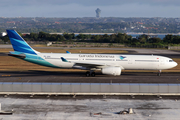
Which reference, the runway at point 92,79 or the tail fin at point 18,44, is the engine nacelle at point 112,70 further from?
the tail fin at point 18,44

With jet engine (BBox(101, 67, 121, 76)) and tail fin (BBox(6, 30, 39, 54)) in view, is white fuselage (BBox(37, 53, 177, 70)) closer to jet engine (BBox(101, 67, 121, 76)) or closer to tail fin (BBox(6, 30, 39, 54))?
jet engine (BBox(101, 67, 121, 76))

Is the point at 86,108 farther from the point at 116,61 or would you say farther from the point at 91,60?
the point at 116,61

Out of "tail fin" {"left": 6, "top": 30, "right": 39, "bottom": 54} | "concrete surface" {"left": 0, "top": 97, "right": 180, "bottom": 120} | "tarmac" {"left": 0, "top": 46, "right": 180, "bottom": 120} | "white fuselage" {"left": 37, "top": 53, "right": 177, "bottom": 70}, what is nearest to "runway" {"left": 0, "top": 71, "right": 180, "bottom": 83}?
"white fuselage" {"left": 37, "top": 53, "right": 177, "bottom": 70}

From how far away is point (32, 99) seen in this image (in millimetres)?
26875

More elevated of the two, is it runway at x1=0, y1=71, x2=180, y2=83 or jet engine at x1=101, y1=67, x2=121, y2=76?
jet engine at x1=101, y1=67, x2=121, y2=76

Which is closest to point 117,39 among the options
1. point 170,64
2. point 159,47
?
point 159,47

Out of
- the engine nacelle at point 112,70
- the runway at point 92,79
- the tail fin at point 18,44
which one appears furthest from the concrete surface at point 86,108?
the tail fin at point 18,44

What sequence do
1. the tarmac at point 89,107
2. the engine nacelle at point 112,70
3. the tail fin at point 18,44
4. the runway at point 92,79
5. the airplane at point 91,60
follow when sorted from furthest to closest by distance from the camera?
the tail fin at point 18,44, the airplane at point 91,60, the engine nacelle at point 112,70, the runway at point 92,79, the tarmac at point 89,107

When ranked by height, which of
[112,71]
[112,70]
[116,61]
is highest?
[116,61]

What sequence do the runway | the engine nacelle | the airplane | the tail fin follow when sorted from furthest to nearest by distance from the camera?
the tail fin
the airplane
the engine nacelle
the runway

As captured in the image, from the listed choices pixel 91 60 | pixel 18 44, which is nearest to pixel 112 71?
pixel 91 60

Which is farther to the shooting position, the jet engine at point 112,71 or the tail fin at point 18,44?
the tail fin at point 18,44

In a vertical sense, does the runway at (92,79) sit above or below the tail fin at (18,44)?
below

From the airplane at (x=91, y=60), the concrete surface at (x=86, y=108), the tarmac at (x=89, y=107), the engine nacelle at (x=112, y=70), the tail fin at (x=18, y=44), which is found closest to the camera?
the concrete surface at (x=86, y=108)
